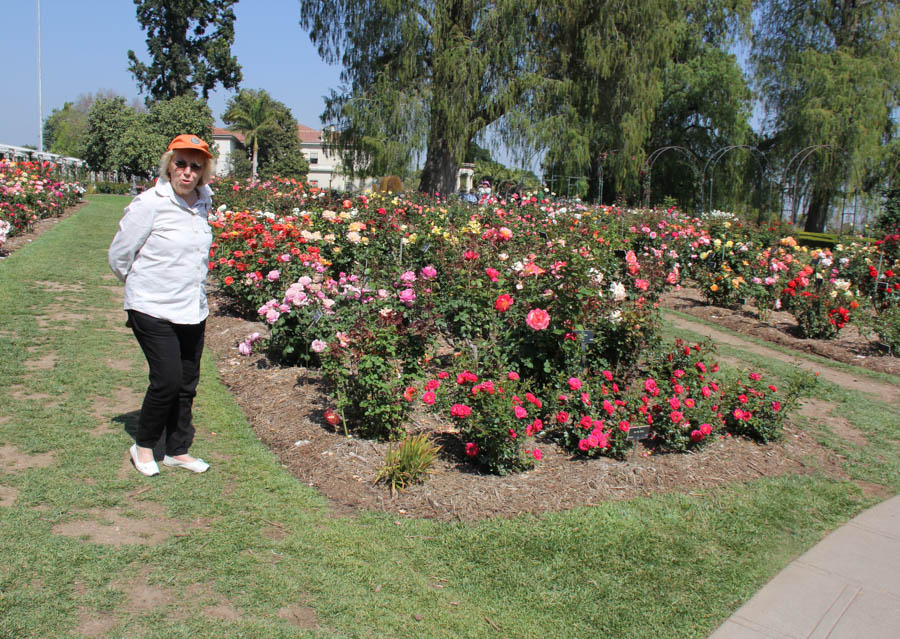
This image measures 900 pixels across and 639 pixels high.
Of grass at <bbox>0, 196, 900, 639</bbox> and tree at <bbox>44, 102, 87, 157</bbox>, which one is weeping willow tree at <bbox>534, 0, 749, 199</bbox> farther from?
tree at <bbox>44, 102, 87, 157</bbox>

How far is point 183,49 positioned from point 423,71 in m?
36.5

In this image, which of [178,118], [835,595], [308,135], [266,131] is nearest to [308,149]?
[308,135]

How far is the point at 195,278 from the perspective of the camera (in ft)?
10.8

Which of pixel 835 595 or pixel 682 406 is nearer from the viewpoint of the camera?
pixel 835 595

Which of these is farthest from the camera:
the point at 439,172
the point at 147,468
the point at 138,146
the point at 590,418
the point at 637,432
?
the point at 138,146

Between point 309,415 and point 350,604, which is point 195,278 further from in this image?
point 350,604

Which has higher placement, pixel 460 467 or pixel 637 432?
pixel 637 432

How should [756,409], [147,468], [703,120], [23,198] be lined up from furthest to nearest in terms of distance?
[703,120]
[23,198]
[756,409]
[147,468]

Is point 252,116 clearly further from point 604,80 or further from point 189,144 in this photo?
point 189,144

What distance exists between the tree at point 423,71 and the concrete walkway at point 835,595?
13.4m

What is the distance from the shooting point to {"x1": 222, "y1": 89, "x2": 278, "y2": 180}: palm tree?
170 feet

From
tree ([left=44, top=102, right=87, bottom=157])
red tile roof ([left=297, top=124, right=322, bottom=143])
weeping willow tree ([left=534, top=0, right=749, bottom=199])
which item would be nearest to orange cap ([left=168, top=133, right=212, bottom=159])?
weeping willow tree ([left=534, top=0, right=749, bottom=199])

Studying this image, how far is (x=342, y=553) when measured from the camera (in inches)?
113

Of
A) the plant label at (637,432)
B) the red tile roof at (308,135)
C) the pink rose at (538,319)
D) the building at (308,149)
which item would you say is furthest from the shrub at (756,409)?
the red tile roof at (308,135)
